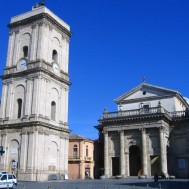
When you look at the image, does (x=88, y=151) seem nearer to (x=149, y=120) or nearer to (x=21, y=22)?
(x=149, y=120)

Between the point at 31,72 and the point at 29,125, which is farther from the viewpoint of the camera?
the point at 31,72

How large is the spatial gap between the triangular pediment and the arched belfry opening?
30.1 feet

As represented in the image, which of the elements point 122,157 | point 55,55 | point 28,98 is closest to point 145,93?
point 122,157

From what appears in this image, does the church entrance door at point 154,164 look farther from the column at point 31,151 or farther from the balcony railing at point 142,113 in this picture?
the column at point 31,151

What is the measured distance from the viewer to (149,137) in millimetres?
50094

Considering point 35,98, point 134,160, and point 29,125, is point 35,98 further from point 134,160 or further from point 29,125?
point 134,160

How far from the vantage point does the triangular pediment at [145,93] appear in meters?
54.8

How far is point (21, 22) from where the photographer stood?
48.8 metres

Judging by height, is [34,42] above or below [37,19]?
below

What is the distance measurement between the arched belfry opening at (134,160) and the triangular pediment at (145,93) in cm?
919

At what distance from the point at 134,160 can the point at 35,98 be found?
69.1 ft

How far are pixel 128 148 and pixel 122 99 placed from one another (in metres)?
10.4

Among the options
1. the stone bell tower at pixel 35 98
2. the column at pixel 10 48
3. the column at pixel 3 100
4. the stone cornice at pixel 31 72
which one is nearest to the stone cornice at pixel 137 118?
the stone bell tower at pixel 35 98

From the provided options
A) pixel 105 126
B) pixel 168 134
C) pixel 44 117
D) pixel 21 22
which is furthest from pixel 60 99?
pixel 168 134
